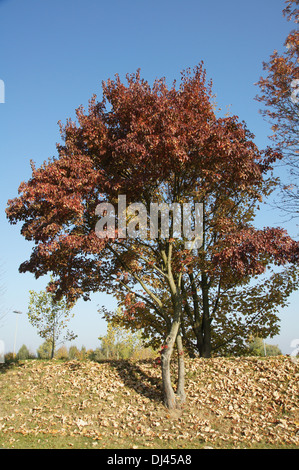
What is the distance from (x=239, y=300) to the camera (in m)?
11.8

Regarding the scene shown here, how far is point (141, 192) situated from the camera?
29.9 ft

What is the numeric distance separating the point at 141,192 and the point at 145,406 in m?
5.15

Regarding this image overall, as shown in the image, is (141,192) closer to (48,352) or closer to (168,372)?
(168,372)

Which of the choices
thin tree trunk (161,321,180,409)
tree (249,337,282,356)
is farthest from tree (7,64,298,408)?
tree (249,337,282,356)

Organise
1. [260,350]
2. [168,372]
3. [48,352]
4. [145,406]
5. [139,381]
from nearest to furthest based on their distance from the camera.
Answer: [145,406]
[168,372]
[139,381]
[260,350]
[48,352]

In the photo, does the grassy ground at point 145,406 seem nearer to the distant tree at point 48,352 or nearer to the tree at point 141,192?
the tree at point 141,192

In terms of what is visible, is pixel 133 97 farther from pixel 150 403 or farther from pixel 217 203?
pixel 150 403

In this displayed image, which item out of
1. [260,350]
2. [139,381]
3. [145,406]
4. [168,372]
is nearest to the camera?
[145,406]

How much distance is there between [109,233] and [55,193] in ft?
5.05

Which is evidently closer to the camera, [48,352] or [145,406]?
[145,406]

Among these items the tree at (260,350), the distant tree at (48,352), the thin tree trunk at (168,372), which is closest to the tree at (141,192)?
the thin tree trunk at (168,372)
